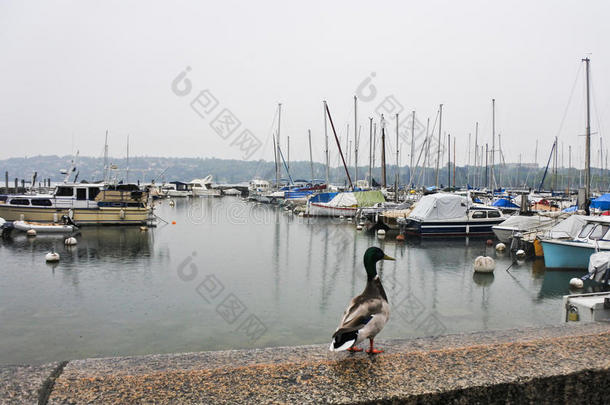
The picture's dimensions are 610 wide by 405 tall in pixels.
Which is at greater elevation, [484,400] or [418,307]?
[484,400]

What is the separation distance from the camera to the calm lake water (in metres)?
10.2

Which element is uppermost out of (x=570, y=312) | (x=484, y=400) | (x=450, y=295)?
(x=484, y=400)

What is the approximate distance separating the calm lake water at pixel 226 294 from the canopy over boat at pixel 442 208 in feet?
11.0

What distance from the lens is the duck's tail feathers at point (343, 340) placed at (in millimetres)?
3615

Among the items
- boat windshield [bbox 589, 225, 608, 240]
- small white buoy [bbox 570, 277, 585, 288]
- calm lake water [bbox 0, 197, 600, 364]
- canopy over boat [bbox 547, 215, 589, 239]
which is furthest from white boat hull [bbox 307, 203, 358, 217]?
small white buoy [bbox 570, 277, 585, 288]

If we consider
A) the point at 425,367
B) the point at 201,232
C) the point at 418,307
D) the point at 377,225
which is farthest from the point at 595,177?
the point at 425,367

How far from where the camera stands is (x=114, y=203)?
32.9m

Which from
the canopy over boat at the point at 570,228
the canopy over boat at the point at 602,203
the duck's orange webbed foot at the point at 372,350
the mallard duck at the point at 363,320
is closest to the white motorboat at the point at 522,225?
the canopy over boat at the point at 602,203

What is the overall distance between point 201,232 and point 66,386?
30.9 metres

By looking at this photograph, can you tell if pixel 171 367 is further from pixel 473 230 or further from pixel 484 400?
pixel 473 230

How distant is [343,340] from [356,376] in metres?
0.60

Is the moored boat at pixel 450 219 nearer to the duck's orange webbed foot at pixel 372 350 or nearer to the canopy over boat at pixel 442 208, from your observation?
the canopy over boat at pixel 442 208

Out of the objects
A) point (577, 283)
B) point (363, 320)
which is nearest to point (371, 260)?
point (363, 320)

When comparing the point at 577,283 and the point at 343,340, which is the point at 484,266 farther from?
the point at 343,340
